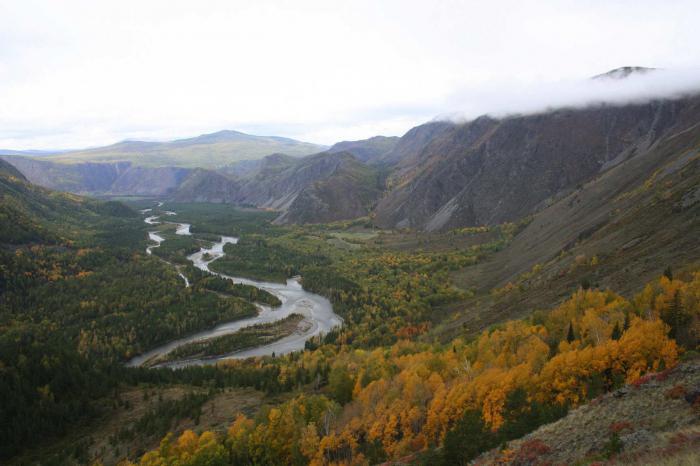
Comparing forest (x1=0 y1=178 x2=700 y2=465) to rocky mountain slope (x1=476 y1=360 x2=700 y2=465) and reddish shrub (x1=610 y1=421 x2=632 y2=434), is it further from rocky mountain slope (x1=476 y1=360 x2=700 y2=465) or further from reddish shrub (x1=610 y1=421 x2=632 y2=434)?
reddish shrub (x1=610 y1=421 x2=632 y2=434)

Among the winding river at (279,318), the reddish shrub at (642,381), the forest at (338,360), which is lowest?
the winding river at (279,318)

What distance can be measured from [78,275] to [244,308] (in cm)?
6240

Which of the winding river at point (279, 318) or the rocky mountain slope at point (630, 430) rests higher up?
the rocky mountain slope at point (630, 430)

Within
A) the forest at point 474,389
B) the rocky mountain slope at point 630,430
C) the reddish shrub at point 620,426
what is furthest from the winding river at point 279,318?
the reddish shrub at point 620,426

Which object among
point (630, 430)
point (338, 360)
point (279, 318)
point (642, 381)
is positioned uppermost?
point (642, 381)

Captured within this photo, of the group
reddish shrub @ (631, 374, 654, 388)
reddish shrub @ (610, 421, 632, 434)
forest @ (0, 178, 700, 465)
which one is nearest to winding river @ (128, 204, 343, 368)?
forest @ (0, 178, 700, 465)

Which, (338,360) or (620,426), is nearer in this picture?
(620,426)

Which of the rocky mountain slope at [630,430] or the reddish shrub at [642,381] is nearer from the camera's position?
the rocky mountain slope at [630,430]

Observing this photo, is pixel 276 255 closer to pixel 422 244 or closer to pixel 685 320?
pixel 422 244

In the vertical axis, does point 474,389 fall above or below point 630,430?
below

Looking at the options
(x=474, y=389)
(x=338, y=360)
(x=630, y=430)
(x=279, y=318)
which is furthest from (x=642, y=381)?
(x=279, y=318)

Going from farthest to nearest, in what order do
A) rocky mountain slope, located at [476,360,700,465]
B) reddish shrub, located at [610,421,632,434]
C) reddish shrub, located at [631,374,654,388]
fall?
reddish shrub, located at [631,374,654,388] → reddish shrub, located at [610,421,632,434] → rocky mountain slope, located at [476,360,700,465]

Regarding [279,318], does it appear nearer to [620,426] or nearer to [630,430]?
[620,426]

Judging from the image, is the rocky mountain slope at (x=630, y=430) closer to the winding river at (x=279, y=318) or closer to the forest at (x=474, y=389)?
the forest at (x=474, y=389)
